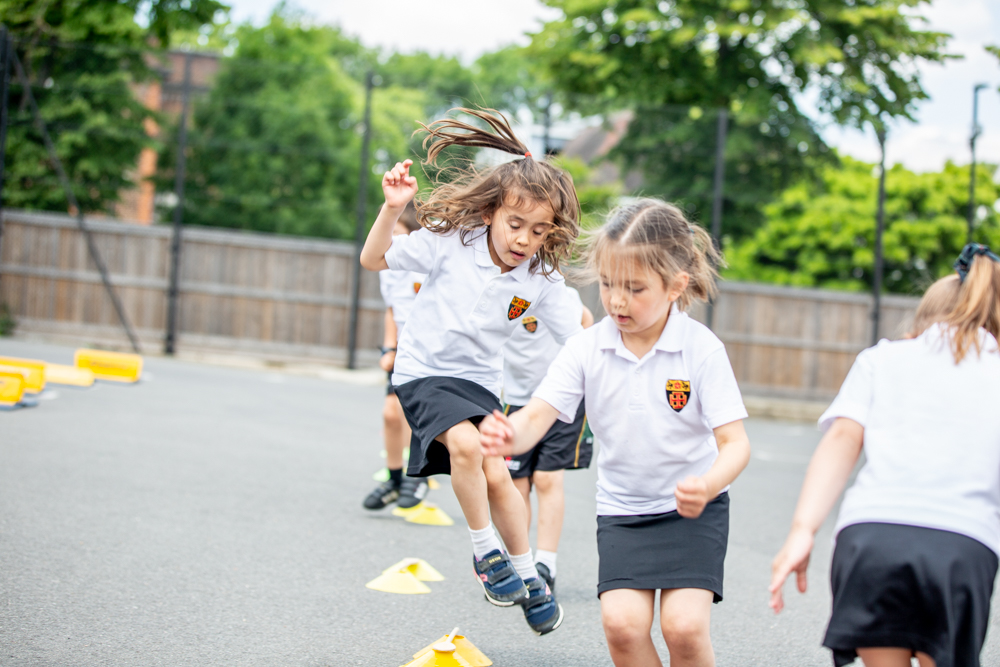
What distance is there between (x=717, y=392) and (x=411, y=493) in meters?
3.26

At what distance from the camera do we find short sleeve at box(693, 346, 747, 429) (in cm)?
247

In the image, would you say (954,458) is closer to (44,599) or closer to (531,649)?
(531,649)

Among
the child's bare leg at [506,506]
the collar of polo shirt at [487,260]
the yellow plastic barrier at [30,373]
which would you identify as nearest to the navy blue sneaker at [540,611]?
the child's bare leg at [506,506]

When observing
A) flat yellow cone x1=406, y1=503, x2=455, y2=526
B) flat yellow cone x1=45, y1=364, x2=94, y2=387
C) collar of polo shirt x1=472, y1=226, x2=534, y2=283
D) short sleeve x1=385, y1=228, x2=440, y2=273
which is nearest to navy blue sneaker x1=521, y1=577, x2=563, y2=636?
collar of polo shirt x1=472, y1=226, x2=534, y2=283

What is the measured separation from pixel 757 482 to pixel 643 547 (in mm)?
5228

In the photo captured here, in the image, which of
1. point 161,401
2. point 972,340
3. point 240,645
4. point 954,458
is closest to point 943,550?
point 954,458

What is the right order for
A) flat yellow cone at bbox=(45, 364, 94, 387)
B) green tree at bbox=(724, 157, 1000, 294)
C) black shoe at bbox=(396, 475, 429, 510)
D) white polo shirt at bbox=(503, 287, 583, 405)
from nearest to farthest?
1. white polo shirt at bbox=(503, 287, 583, 405)
2. black shoe at bbox=(396, 475, 429, 510)
3. flat yellow cone at bbox=(45, 364, 94, 387)
4. green tree at bbox=(724, 157, 1000, 294)

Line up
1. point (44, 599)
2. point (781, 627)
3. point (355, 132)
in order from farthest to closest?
point (355, 132), point (781, 627), point (44, 599)

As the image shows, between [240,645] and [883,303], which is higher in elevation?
[883,303]

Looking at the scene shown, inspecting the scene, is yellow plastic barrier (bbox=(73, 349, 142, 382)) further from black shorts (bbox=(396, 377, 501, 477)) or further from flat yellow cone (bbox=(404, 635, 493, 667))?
flat yellow cone (bbox=(404, 635, 493, 667))

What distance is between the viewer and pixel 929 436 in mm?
2049

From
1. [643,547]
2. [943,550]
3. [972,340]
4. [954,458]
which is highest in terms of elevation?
[972,340]

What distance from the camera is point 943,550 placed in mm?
1952

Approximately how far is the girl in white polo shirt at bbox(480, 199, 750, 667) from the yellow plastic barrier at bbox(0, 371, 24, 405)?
6.52m
